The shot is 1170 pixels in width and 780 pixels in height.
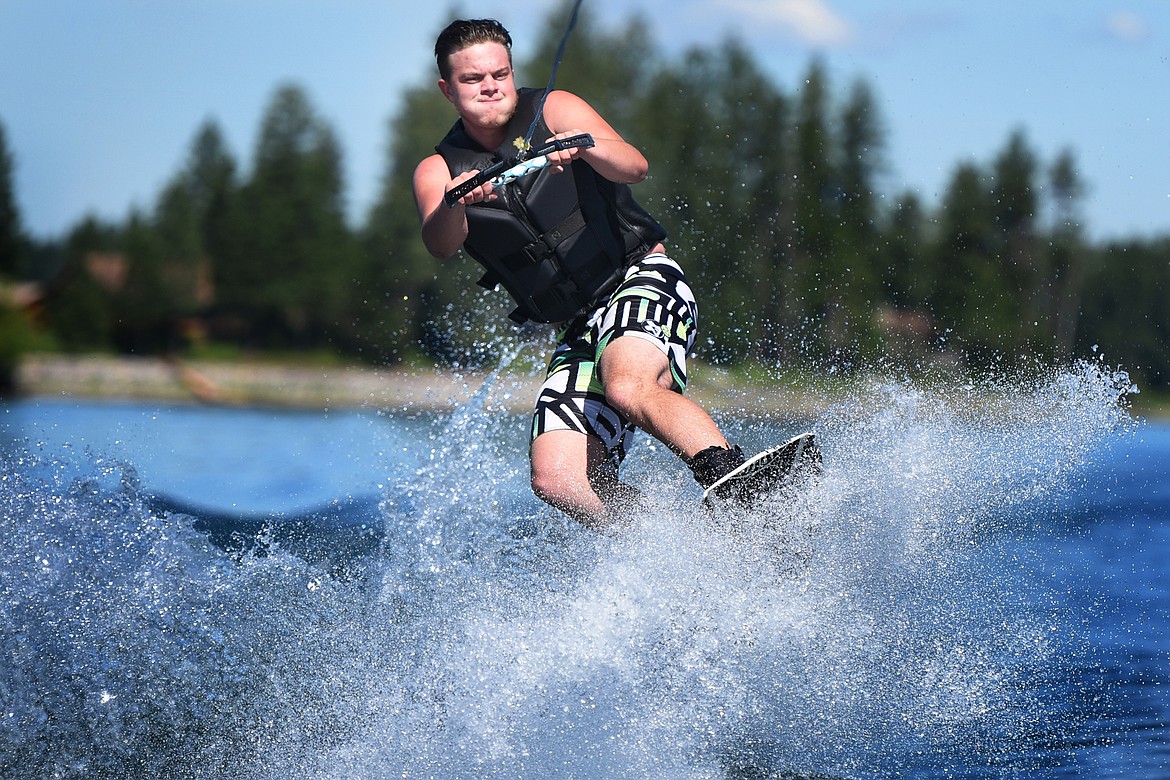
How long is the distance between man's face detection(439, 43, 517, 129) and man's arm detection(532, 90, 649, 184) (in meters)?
0.14

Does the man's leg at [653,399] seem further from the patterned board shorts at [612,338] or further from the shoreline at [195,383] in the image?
the shoreline at [195,383]

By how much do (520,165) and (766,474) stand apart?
1.08 metres

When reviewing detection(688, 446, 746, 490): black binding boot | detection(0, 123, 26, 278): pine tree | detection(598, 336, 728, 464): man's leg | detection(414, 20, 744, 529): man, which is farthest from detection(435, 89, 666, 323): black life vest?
detection(0, 123, 26, 278): pine tree

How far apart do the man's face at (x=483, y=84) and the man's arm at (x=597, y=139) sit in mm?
138

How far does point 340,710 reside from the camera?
315 cm

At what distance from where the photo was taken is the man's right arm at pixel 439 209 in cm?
373

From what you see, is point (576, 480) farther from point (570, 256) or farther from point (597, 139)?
point (597, 139)

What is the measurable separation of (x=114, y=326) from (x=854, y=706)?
44.0 meters

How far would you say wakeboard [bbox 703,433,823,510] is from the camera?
3219 mm

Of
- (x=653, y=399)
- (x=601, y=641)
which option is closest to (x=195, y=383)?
(x=653, y=399)

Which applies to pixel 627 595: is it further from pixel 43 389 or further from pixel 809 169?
pixel 43 389

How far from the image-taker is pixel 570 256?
4023 millimetres

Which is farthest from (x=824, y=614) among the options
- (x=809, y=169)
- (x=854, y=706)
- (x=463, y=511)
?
(x=809, y=169)

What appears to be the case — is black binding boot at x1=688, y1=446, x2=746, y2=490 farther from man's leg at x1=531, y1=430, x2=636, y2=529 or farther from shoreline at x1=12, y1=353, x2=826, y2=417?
shoreline at x1=12, y1=353, x2=826, y2=417
